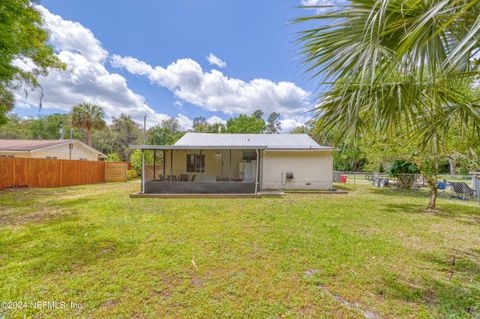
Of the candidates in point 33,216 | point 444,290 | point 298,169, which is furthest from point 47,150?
point 444,290

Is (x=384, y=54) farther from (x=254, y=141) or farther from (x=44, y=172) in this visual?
(x=44, y=172)

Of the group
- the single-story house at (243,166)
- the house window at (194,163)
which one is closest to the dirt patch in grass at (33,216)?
the single-story house at (243,166)

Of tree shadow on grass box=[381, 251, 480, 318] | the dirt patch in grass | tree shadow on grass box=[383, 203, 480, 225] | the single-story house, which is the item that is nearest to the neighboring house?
the single-story house

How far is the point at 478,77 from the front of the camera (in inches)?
93.8

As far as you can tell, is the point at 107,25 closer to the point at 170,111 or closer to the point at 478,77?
the point at 478,77

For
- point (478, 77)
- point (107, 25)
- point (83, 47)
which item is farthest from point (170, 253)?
point (83, 47)

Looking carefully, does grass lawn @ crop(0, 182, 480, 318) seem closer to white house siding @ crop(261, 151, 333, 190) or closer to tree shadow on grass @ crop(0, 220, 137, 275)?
tree shadow on grass @ crop(0, 220, 137, 275)

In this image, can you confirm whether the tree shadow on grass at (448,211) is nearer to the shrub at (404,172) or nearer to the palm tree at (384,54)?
the shrub at (404,172)

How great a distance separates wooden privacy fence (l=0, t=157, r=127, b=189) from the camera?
10.6 m

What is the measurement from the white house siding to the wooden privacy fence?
12.0 m

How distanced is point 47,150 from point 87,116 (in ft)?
33.0

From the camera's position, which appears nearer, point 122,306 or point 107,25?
point 122,306

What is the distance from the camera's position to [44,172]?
12.0m

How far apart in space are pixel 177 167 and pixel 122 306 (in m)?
11.8
